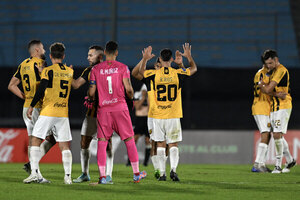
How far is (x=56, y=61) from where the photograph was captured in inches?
328

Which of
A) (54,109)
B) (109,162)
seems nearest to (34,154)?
(54,109)

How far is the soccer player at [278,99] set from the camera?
1147cm

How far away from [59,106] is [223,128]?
9.73 m

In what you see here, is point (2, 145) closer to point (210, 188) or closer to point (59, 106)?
point (59, 106)

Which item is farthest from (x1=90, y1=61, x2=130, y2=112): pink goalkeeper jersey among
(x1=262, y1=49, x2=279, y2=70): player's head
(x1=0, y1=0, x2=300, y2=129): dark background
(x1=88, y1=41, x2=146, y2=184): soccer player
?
(x1=0, y1=0, x2=300, y2=129): dark background

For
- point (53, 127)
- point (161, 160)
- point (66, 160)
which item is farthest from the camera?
point (161, 160)

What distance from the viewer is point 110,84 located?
27.0 feet

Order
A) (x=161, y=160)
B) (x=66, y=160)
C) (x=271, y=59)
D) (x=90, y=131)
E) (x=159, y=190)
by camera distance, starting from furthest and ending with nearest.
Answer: (x=271, y=59) → (x=161, y=160) → (x=90, y=131) → (x=66, y=160) → (x=159, y=190)

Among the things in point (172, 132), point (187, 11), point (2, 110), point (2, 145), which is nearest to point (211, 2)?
point (187, 11)

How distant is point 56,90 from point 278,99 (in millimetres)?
5301

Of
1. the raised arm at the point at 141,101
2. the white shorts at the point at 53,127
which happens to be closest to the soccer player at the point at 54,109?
the white shorts at the point at 53,127

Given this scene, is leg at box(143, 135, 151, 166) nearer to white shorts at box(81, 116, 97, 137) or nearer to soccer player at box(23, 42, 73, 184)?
white shorts at box(81, 116, 97, 137)

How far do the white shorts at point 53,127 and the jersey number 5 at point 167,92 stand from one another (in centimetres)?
176

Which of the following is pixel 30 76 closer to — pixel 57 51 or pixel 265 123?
pixel 57 51
